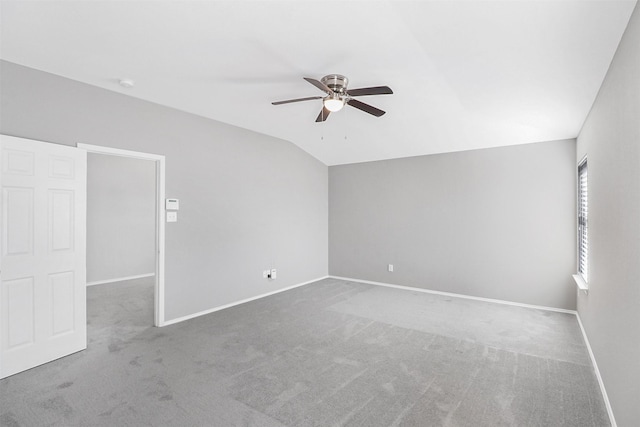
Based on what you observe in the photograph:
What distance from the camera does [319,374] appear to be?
275 cm

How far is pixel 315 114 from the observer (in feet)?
14.3

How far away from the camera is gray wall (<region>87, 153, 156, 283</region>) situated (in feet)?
20.0

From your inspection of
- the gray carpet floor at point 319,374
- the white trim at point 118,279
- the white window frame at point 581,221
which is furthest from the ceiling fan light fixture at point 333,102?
the white trim at point 118,279

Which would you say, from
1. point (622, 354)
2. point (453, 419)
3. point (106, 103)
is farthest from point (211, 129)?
point (622, 354)

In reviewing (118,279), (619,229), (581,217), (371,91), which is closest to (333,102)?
(371,91)

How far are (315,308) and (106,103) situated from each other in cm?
362

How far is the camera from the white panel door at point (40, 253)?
273 centimetres

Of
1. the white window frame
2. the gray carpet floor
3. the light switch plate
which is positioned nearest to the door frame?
the light switch plate

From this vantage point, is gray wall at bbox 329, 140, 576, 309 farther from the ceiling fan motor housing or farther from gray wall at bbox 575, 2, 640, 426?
the ceiling fan motor housing

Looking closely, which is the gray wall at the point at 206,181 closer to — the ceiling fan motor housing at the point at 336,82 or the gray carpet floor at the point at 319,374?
the gray carpet floor at the point at 319,374

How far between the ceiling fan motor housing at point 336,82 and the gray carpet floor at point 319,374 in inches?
98.8

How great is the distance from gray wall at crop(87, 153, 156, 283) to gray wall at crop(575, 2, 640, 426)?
6.59 meters

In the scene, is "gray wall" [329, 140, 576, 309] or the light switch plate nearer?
the light switch plate

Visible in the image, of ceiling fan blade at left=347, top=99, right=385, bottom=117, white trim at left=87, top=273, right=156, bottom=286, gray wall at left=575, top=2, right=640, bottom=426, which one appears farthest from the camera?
white trim at left=87, top=273, right=156, bottom=286
